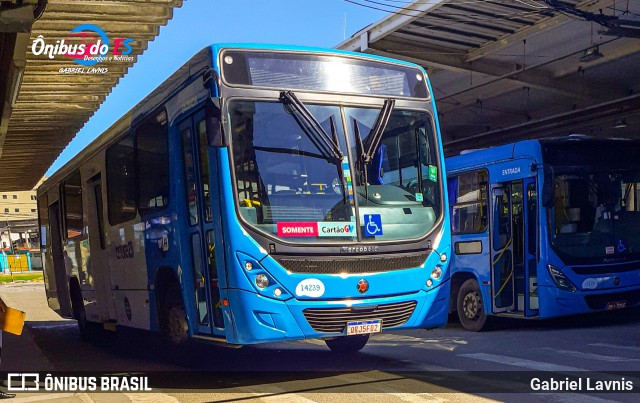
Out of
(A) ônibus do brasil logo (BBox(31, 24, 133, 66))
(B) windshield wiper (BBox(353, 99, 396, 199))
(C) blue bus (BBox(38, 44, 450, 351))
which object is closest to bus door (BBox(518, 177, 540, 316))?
(C) blue bus (BBox(38, 44, 450, 351))

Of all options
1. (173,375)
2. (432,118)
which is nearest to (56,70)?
(173,375)

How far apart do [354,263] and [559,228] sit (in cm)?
552

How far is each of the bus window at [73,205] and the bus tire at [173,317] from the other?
490 centimetres

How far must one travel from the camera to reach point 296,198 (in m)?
7.39

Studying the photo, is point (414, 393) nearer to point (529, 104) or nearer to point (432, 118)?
point (432, 118)

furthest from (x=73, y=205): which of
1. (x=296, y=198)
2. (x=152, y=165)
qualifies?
(x=296, y=198)

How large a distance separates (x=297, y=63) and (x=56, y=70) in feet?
22.2

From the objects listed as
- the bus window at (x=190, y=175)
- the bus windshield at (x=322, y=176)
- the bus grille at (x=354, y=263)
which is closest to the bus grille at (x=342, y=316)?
the bus grille at (x=354, y=263)

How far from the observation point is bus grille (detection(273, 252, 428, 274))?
7.27 meters

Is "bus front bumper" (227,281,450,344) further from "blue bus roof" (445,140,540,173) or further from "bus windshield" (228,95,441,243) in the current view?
"blue bus roof" (445,140,540,173)

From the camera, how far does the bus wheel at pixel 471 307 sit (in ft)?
43.0

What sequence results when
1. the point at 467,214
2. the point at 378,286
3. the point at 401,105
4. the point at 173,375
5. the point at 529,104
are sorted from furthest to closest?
the point at 529,104, the point at 467,214, the point at 173,375, the point at 401,105, the point at 378,286

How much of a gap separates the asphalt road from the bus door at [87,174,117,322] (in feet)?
2.63

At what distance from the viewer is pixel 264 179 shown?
7387 mm
